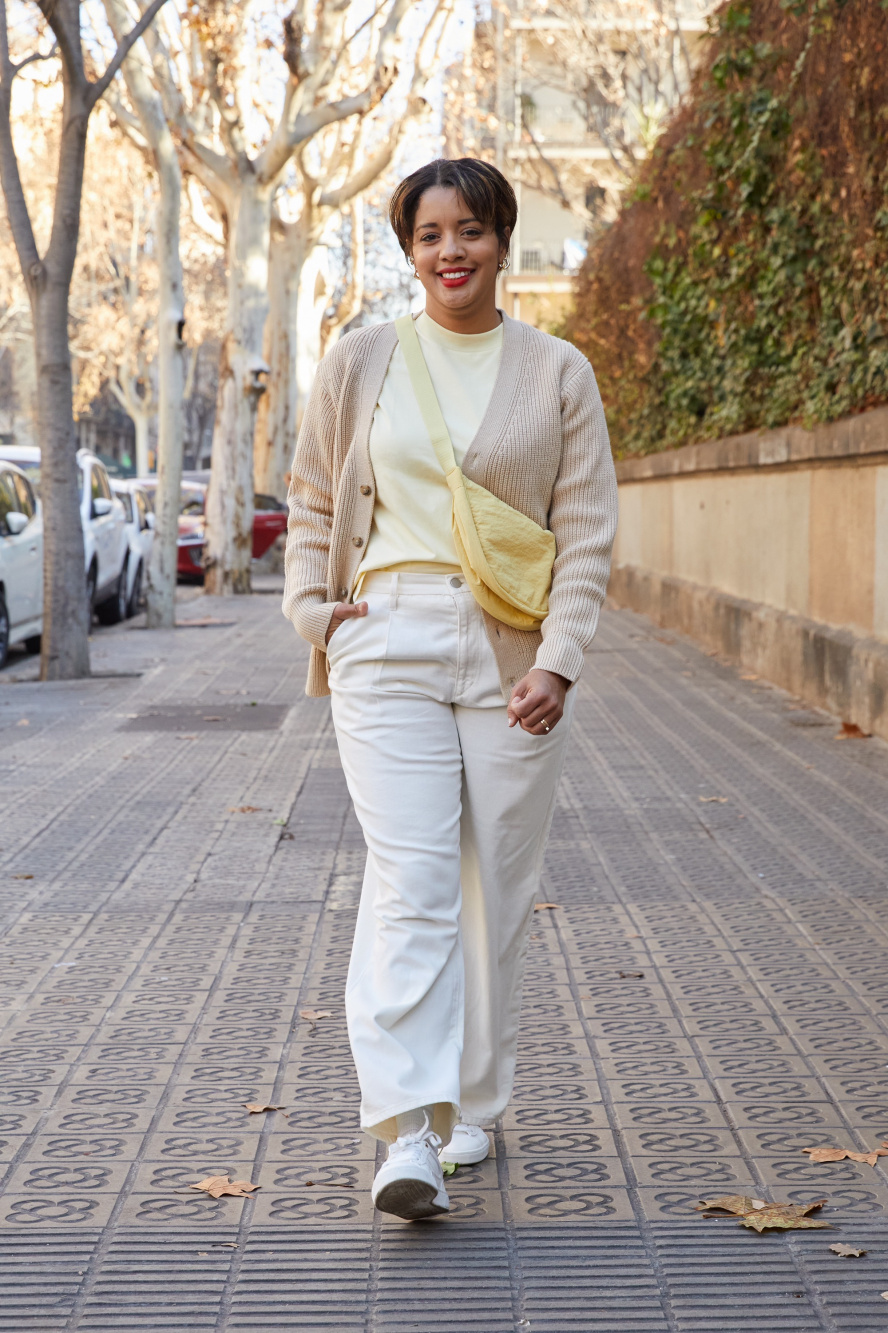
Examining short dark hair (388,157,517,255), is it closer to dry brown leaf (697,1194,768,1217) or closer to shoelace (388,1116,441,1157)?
shoelace (388,1116,441,1157)

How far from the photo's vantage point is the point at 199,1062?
431 cm

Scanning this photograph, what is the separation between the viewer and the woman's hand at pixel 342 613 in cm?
334

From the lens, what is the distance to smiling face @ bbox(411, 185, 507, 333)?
3.32 m

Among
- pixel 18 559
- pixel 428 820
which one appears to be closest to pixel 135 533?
pixel 18 559

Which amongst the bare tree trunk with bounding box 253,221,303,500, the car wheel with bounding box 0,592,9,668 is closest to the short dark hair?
the car wheel with bounding box 0,592,9,668

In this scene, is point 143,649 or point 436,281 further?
point 143,649

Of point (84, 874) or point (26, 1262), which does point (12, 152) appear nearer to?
point (84, 874)

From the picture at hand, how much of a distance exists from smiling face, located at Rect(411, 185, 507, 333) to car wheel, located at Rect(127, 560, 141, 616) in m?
17.0

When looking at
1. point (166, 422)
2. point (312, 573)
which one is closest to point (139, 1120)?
point (312, 573)

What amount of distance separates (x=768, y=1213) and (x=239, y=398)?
20.0 metres

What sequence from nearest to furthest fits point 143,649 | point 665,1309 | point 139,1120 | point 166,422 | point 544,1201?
point 665,1309 → point 544,1201 → point 139,1120 → point 143,649 → point 166,422

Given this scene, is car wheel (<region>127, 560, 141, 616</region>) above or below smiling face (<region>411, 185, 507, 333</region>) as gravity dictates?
below

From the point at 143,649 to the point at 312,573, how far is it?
12272 mm

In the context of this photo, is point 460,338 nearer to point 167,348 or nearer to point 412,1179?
point 412,1179
